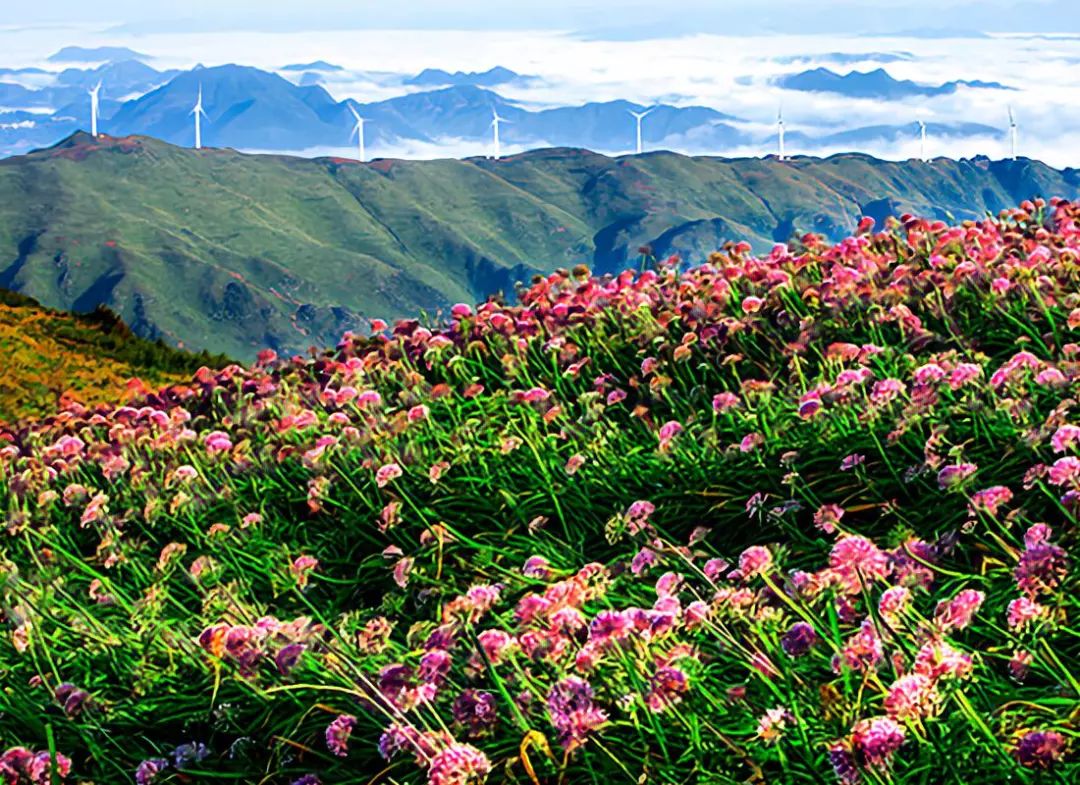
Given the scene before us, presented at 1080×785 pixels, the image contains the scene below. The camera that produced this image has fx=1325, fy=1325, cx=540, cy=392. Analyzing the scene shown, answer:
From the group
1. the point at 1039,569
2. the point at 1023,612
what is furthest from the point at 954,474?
the point at 1023,612

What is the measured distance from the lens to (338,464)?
9.82 metres

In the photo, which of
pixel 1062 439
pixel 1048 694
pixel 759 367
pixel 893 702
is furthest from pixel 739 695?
pixel 759 367

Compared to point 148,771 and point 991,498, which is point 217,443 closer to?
point 148,771

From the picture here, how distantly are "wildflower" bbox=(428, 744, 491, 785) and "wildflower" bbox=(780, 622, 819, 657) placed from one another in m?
1.27

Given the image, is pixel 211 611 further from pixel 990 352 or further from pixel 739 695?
pixel 990 352

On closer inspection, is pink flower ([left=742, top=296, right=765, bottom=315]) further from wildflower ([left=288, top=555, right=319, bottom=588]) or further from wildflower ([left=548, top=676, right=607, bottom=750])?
wildflower ([left=548, top=676, right=607, bottom=750])

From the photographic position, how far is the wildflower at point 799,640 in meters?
5.22

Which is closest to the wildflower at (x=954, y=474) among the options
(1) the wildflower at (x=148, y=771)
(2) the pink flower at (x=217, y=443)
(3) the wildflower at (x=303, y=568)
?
(3) the wildflower at (x=303, y=568)

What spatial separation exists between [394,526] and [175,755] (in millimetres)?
2760

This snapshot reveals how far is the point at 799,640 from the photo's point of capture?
5.23m

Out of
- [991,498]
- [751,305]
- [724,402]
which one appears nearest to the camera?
[991,498]

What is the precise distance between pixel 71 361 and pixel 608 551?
1672cm

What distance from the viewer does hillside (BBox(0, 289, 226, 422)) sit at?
20438 millimetres

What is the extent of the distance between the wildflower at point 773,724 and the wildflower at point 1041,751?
845 mm
